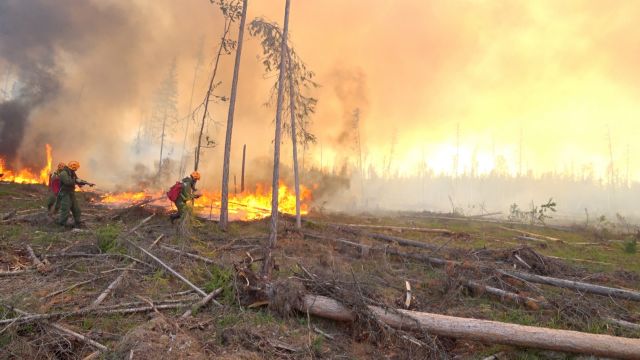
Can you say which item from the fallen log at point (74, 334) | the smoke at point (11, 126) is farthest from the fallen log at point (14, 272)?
the smoke at point (11, 126)

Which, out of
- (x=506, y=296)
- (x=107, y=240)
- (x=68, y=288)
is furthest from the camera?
(x=107, y=240)

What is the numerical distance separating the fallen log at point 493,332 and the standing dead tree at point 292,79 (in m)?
10.6

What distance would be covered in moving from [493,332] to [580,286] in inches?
182

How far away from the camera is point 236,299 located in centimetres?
667

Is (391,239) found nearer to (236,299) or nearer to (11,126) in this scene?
(236,299)

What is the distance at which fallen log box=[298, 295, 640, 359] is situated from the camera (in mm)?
5344

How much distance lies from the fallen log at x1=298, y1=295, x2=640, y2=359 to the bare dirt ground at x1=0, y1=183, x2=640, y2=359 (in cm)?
17

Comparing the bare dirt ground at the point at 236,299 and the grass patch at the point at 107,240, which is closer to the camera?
the bare dirt ground at the point at 236,299

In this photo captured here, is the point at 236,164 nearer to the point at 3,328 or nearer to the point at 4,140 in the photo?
the point at 4,140

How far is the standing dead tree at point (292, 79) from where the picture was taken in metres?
15.9

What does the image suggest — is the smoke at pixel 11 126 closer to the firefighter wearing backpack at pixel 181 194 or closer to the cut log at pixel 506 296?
the firefighter wearing backpack at pixel 181 194

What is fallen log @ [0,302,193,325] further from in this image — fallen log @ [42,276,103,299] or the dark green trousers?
the dark green trousers

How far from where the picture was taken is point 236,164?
37.3 meters

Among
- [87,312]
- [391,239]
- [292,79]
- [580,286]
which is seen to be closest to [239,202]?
[292,79]
